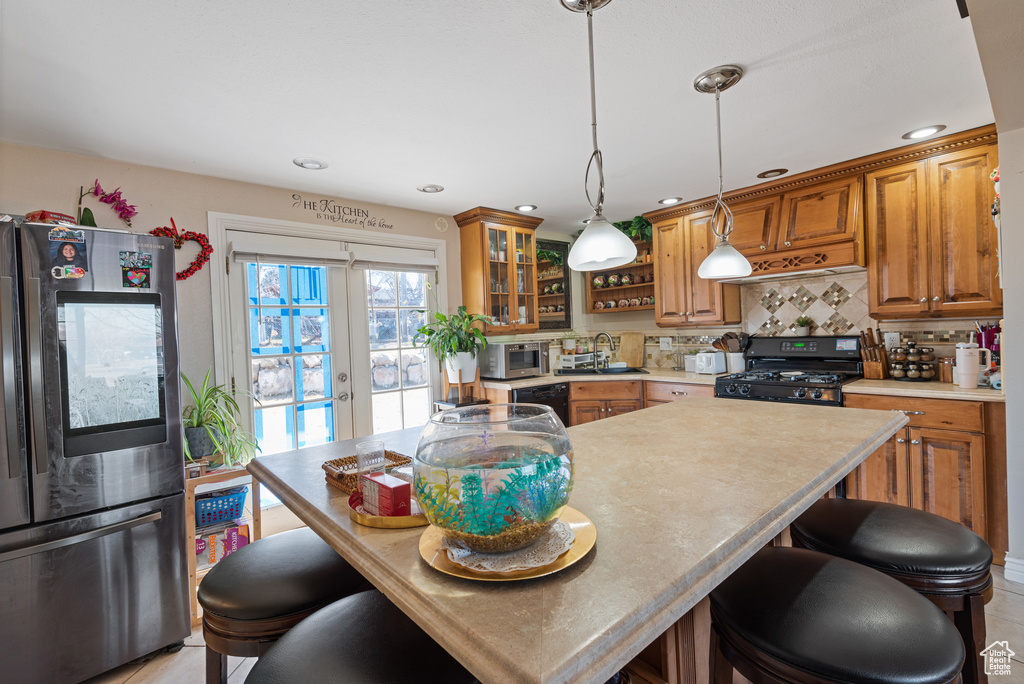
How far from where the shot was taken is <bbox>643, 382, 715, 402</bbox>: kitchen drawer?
11.8 ft

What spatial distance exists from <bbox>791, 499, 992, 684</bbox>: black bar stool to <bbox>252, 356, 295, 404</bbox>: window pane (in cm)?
301

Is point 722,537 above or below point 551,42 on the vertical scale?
below

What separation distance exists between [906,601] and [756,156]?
267cm

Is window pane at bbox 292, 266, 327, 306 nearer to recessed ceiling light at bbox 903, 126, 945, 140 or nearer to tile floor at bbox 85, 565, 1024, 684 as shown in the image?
tile floor at bbox 85, 565, 1024, 684

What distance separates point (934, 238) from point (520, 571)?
3380 millimetres

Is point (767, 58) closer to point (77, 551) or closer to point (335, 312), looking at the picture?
point (335, 312)

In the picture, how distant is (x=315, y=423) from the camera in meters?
3.34

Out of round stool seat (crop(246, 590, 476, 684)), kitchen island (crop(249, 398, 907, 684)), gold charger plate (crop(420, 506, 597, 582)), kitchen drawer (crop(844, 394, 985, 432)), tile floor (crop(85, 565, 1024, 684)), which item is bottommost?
tile floor (crop(85, 565, 1024, 684))

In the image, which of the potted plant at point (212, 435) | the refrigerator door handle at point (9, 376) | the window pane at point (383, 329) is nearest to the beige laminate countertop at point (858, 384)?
the window pane at point (383, 329)

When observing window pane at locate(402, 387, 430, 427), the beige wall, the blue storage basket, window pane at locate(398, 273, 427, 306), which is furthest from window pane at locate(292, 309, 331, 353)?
the blue storage basket

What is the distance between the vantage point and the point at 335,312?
3422 mm

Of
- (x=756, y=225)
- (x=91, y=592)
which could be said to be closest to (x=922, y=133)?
(x=756, y=225)

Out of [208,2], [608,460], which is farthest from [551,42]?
[608,460]

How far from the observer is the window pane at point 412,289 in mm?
3798
